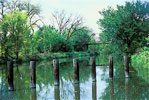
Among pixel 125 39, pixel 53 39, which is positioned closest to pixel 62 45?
pixel 53 39

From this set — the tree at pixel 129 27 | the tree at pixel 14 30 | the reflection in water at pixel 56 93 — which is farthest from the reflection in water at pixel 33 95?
the tree at pixel 14 30

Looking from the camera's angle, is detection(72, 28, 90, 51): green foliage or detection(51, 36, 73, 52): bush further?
detection(72, 28, 90, 51): green foliage

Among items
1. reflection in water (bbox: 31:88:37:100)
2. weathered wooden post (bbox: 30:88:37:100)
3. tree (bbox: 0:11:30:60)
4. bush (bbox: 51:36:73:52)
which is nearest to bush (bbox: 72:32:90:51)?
bush (bbox: 51:36:73:52)

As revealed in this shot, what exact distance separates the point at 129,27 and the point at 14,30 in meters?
19.0

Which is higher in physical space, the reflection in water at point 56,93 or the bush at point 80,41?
the bush at point 80,41

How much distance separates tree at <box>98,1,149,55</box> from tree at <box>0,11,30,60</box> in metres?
14.4

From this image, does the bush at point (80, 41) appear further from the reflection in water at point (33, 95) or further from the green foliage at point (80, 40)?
the reflection in water at point (33, 95)

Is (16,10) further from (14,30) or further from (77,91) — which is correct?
(77,91)

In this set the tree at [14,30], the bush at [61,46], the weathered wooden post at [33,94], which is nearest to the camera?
the weathered wooden post at [33,94]

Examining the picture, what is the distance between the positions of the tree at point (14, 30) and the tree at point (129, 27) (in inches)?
567

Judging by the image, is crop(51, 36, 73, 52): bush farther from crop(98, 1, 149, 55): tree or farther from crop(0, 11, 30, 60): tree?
crop(98, 1, 149, 55): tree

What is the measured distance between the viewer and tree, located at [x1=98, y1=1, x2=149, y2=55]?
33688mm

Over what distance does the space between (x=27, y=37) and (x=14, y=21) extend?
4.69 m

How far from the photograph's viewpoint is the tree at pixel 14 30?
37125mm
